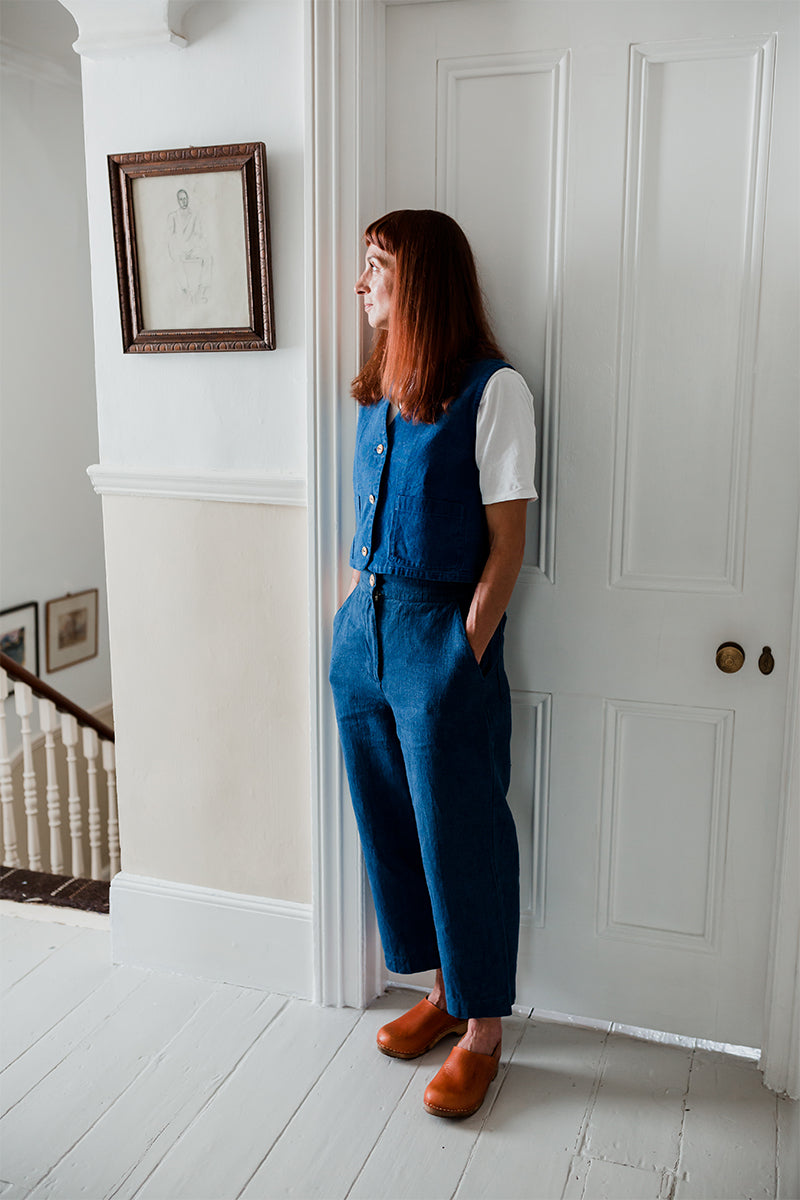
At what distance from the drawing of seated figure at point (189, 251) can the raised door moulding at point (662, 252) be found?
2.82 ft

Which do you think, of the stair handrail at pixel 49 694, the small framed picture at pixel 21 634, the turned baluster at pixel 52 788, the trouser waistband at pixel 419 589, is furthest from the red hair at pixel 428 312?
the small framed picture at pixel 21 634

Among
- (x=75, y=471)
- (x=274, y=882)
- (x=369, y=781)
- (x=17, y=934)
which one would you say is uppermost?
(x=75, y=471)

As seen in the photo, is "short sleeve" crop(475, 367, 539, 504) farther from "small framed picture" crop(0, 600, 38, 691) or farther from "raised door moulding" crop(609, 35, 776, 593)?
"small framed picture" crop(0, 600, 38, 691)

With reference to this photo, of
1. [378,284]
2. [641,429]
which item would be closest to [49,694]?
[378,284]

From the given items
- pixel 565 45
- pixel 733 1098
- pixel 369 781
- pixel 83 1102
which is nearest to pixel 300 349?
pixel 565 45

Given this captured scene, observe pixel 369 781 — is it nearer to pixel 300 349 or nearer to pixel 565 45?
pixel 300 349

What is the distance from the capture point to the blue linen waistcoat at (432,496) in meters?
1.78

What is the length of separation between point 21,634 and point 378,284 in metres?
2.84

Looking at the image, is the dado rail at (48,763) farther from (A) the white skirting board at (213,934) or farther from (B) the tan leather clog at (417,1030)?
(B) the tan leather clog at (417,1030)

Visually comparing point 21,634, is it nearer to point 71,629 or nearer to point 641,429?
point 71,629

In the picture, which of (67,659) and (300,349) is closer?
(300,349)

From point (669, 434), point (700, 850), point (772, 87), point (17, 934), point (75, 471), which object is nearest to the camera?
point (772, 87)

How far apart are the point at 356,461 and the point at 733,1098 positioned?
1.43 metres

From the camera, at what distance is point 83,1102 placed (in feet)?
6.39
